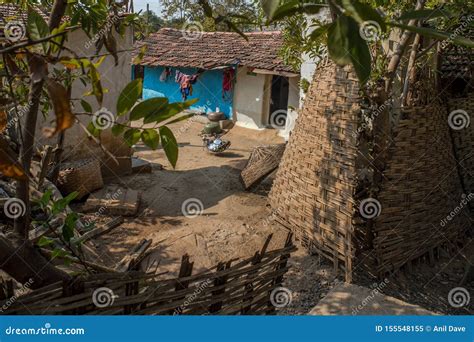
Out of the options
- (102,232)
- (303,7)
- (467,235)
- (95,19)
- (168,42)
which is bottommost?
(102,232)

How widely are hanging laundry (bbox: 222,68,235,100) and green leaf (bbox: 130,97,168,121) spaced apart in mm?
14241

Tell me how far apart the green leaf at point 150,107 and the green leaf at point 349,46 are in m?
0.61

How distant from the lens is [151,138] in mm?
1233

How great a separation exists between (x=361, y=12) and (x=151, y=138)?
28.6 inches

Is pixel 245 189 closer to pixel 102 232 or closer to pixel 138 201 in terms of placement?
pixel 138 201

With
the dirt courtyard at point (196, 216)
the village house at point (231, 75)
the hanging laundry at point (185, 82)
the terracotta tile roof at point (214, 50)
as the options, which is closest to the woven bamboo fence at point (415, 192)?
the dirt courtyard at point (196, 216)

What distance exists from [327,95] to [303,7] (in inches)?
171

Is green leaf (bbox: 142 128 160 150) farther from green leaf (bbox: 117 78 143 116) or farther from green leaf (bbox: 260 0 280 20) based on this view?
green leaf (bbox: 260 0 280 20)

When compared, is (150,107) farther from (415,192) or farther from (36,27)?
(415,192)

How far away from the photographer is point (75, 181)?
25.2 ft

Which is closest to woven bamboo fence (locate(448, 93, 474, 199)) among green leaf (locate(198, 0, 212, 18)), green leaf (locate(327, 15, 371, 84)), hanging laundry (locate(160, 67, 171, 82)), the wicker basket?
green leaf (locate(198, 0, 212, 18))

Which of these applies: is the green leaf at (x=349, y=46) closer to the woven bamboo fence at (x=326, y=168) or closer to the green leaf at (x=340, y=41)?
the green leaf at (x=340, y=41)

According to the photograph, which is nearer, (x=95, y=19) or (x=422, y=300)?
(x=95, y=19)

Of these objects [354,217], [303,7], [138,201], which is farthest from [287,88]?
[303,7]
